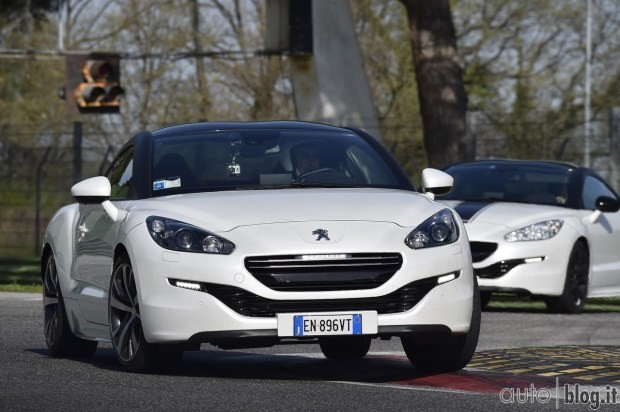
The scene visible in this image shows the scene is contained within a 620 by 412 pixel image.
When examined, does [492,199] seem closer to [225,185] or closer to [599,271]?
[599,271]

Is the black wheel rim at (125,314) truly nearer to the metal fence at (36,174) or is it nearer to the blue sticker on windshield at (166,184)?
the blue sticker on windshield at (166,184)

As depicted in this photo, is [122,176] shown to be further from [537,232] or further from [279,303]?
[537,232]

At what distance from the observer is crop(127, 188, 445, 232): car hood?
9125 mm

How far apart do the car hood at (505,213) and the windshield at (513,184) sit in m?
0.41

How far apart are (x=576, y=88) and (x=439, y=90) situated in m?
27.8

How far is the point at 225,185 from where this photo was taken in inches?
395

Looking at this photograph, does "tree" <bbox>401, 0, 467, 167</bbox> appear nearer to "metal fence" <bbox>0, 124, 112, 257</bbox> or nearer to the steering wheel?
"metal fence" <bbox>0, 124, 112, 257</bbox>

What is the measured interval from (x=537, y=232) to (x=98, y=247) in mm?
7266

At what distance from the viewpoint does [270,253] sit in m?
8.85

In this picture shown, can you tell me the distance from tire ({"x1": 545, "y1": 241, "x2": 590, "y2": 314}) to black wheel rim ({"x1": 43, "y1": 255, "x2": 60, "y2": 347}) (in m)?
6.63

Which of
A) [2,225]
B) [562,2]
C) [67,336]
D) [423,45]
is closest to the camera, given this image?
[67,336]

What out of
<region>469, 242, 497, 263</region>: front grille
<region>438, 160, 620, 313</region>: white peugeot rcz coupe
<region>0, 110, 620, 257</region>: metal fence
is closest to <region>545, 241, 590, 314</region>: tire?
<region>438, 160, 620, 313</region>: white peugeot rcz coupe

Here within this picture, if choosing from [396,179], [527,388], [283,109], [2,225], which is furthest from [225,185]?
[283,109]

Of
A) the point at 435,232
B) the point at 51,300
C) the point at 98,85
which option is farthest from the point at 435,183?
the point at 98,85
